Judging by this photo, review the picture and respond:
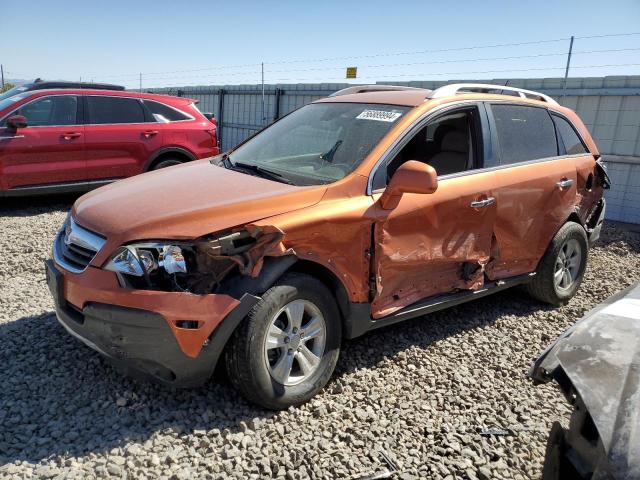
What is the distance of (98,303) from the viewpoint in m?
2.75

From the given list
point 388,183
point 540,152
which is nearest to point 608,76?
point 540,152

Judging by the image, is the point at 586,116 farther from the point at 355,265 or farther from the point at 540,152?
the point at 355,265

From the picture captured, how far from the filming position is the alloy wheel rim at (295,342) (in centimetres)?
296

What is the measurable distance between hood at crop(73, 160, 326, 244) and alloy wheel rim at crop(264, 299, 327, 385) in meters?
0.58

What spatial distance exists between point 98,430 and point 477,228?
2758 mm

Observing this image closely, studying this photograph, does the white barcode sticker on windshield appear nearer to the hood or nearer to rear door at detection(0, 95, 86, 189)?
the hood

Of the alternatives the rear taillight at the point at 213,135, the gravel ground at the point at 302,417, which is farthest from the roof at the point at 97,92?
the gravel ground at the point at 302,417

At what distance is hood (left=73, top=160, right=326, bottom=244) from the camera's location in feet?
9.10

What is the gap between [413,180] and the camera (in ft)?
10.1

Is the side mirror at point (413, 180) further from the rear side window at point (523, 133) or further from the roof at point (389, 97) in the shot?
the rear side window at point (523, 133)

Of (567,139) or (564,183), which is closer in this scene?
(564,183)

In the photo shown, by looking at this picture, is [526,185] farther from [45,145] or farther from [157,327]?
[45,145]

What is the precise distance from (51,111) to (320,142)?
548 centimetres

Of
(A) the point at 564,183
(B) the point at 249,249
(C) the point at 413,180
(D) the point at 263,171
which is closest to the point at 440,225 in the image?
(C) the point at 413,180
